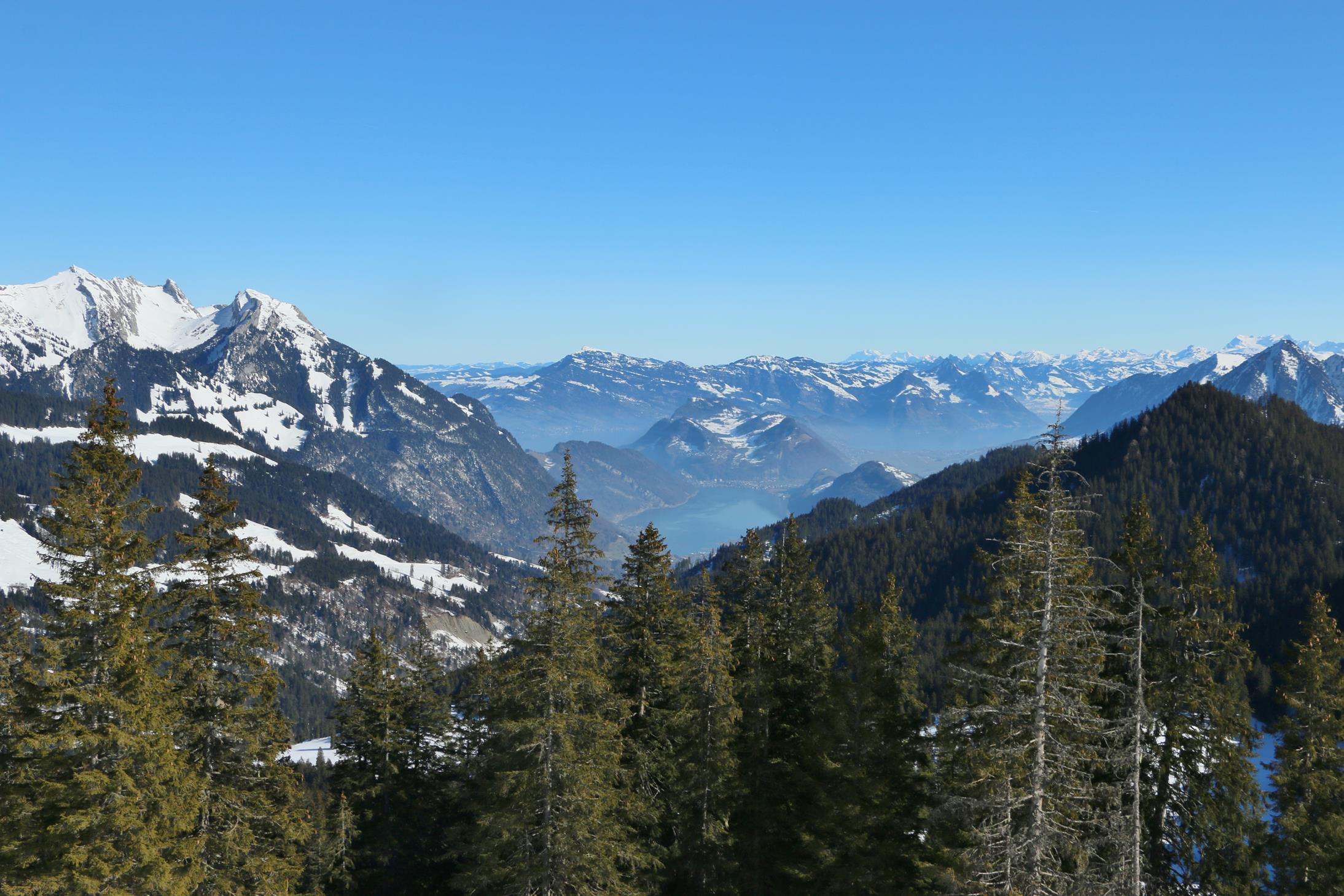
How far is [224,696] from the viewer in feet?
84.5

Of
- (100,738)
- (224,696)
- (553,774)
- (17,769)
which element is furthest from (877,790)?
(17,769)

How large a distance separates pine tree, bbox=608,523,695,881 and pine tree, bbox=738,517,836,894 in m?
3.37

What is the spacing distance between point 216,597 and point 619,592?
1662 cm

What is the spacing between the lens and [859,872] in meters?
28.5

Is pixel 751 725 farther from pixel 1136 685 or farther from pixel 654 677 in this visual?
pixel 1136 685

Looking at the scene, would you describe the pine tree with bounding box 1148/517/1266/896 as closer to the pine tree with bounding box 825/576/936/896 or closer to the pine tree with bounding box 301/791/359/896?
the pine tree with bounding box 825/576/936/896

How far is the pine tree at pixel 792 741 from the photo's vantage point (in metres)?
31.8

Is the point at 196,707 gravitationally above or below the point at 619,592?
below

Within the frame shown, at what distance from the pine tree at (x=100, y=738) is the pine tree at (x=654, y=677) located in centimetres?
1644

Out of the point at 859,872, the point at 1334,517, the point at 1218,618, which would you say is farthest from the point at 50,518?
the point at 1334,517

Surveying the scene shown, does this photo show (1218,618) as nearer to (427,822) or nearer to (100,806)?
(100,806)

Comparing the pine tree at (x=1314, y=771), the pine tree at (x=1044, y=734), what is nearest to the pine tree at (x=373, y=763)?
the pine tree at (x=1044, y=734)

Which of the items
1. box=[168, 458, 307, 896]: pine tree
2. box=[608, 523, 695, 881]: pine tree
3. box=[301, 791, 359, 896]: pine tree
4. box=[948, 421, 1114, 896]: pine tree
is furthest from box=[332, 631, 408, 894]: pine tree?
box=[948, 421, 1114, 896]: pine tree

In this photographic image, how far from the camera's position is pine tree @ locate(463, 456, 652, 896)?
25.9m
